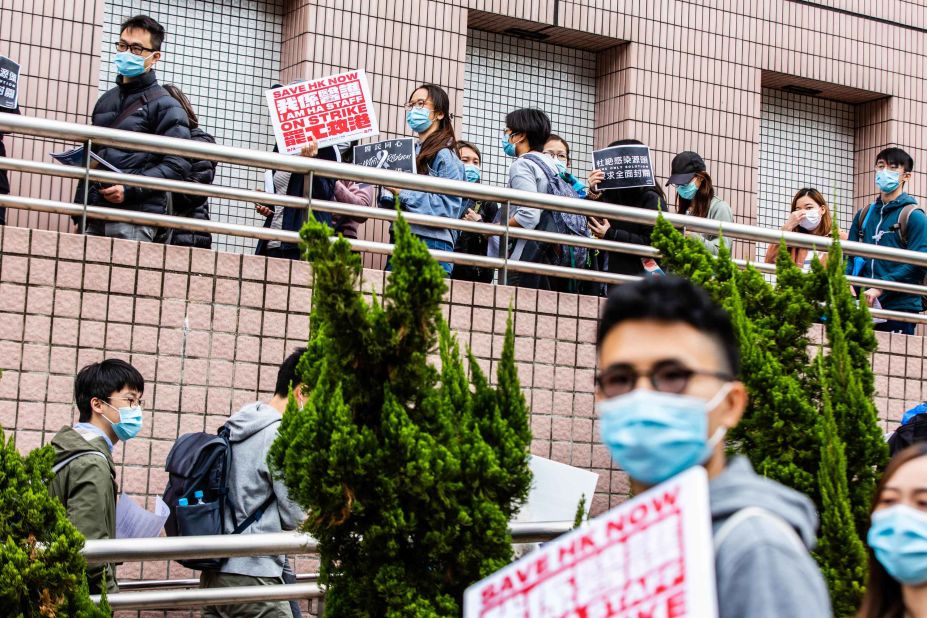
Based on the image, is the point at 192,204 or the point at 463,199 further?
the point at 463,199

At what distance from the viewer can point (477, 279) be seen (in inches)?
373

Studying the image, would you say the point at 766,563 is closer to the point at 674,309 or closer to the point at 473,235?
the point at 674,309

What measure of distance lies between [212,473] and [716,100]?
8.31 metres

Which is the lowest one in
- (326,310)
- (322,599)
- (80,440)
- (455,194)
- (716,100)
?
(322,599)

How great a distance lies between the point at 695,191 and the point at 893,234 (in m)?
1.69

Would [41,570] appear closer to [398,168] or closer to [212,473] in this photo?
[212,473]

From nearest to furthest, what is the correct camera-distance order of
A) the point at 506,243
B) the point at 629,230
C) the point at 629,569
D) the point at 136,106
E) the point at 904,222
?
the point at 629,569 → the point at 506,243 → the point at 136,106 → the point at 629,230 → the point at 904,222

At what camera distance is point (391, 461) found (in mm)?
4535

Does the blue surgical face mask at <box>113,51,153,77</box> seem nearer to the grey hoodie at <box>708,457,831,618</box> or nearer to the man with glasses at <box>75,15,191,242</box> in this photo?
the man with glasses at <box>75,15,191,242</box>

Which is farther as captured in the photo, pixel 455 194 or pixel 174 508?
pixel 455 194

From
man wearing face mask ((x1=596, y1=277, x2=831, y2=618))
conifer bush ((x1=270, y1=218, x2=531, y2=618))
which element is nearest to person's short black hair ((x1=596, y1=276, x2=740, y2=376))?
man wearing face mask ((x1=596, y1=277, x2=831, y2=618))

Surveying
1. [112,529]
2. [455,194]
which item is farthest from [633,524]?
[455,194]

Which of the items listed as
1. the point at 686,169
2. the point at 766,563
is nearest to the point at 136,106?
the point at 686,169

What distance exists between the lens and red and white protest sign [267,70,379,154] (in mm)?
8625
